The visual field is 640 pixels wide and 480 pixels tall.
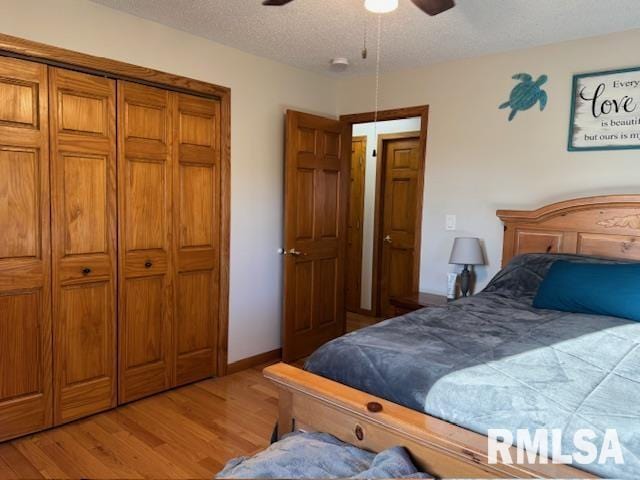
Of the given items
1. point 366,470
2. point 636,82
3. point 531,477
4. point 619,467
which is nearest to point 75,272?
point 366,470

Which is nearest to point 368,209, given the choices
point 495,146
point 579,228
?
point 495,146

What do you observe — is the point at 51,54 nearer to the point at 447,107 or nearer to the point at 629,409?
the point at 447,107

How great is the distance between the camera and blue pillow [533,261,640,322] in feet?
7.25

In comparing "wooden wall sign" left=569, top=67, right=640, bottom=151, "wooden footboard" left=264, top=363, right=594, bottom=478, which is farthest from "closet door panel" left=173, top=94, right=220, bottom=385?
"wooden wall sign" left=569, top=67, right=640, bottom=151

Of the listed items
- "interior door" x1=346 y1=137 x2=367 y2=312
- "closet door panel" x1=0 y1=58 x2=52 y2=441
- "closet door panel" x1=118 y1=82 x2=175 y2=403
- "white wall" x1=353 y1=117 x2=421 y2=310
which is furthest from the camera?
"interior door" x1=346 y1=137 x2=367 y2=312

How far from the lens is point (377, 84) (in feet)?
12.9

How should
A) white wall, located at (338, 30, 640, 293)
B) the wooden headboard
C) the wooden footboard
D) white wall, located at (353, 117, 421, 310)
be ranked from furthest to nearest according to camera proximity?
white wall, located at (353, 117, 421, 310) < white wall, located at (338, 30, 640, 293) < the wooden headboard < the wooden footboard

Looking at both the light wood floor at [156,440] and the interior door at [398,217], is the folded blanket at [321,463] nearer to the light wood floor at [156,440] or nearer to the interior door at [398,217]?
the light wood floor at [156,440]

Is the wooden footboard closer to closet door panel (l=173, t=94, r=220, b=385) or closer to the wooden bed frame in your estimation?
the wooden bed frame

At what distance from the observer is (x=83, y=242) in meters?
2.66

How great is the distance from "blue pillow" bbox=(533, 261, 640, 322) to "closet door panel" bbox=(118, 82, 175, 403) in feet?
7.48

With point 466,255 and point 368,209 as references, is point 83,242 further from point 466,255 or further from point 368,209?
point 368,209

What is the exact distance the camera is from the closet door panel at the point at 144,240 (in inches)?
111

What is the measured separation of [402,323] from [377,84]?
8.23ft
